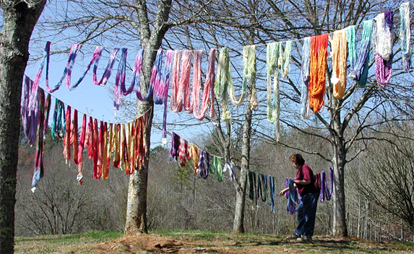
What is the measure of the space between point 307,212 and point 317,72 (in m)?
2.61

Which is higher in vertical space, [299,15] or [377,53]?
[299,15]

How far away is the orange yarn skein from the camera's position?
5.44m

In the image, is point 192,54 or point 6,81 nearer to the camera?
point 6,81

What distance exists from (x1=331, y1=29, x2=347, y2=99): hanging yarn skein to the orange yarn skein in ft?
0.44

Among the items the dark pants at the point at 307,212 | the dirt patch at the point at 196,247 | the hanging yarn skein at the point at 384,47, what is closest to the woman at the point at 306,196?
the dark pants at the point at 307,212

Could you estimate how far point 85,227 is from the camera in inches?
960

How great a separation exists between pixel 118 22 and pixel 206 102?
3.61 meters

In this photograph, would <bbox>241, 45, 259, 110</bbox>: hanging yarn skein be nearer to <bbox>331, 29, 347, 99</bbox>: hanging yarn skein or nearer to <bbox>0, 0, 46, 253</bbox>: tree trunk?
<bbox>331, 29, 347, 99</bbox>: hanging yarn skein

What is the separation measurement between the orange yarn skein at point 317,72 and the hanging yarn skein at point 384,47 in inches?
27.3

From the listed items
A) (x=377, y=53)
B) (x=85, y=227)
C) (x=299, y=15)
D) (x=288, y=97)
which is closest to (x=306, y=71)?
(x=377, y=53)

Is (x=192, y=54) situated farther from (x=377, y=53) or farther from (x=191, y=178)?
(x=191, y=178)

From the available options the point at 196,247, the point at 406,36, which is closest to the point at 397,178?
the point at 406,36

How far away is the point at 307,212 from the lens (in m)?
6.85

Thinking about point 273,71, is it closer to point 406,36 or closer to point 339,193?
point 406,36
